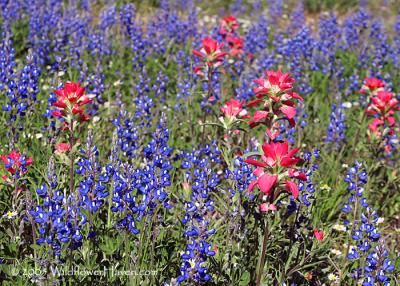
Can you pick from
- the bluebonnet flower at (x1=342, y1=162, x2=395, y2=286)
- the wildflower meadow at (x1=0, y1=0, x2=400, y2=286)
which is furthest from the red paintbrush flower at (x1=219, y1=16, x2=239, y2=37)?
the bluebonnet flower at (x1=342, y1=162, x2=395, y2=286)

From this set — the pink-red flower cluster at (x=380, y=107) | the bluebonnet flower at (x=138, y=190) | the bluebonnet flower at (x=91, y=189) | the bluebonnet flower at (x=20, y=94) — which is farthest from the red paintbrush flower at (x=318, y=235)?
the bluebonnet flower at (x=20, y=94)

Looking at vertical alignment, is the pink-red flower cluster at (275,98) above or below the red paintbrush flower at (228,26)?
above

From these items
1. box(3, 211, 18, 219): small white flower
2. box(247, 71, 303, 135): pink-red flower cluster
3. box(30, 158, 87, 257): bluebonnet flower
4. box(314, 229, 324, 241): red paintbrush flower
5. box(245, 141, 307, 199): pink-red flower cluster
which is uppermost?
box(247, 71, 303, 135): pink-red flower cluster

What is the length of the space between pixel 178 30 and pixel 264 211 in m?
4.43

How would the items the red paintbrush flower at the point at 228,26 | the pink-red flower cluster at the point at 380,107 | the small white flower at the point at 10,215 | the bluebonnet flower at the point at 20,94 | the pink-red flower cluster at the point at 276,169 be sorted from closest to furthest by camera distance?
the pink-red flower cluster at the point at 276,169, the small white flower at the point at 10,215, the bluebonnet flower at the point at 20,94, the pink-red flower cluster at the point at 380,107, the red paintbrush flower at the point at 228,26

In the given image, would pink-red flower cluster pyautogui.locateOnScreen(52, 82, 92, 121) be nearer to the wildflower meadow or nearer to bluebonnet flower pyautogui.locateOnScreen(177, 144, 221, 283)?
the wildflower meadow

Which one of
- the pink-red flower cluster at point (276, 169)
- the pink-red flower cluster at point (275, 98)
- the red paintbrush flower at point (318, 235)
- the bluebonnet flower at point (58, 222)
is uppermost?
the pink-red flower cluster at point (275, 98)

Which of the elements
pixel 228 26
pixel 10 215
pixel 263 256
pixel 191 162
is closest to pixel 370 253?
pixel 263 256

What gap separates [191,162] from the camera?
3896mm

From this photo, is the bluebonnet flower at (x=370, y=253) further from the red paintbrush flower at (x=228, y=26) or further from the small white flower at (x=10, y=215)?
the red paintbrush flower at (x=228, y=26)

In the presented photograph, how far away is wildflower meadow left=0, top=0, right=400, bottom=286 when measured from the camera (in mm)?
2939

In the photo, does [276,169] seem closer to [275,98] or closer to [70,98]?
[275,98]

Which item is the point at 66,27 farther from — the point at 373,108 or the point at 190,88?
the point at 373,108

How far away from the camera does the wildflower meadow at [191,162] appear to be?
2.94m
